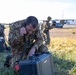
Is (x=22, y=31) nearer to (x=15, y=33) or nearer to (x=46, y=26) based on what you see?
(x=15, y=33)

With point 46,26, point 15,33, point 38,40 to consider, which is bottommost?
point 46,26

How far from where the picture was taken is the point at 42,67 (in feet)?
20.6

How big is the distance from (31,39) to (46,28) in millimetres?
11596

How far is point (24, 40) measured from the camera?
781cm

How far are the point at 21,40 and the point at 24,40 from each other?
4.8 inches

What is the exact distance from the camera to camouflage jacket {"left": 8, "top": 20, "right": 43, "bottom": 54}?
7495mm

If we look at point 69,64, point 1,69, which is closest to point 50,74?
point 1,69

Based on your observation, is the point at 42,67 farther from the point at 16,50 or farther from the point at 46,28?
the point at 46,28

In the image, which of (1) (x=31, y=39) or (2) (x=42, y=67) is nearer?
(2) (x=42, y=67)

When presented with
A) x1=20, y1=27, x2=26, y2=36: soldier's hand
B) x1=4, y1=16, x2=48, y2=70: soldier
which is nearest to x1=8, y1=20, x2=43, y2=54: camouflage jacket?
x1=4, y1=16, x2=48, y2=70: soldier

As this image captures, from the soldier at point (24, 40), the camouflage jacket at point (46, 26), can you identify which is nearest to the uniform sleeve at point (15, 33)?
the soldier at point (24, 40)

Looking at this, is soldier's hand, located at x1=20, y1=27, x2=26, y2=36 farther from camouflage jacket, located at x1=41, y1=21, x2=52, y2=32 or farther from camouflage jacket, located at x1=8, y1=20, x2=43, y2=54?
camouflage jacket, located at x1=41, y1=21, x2=52, y2=32

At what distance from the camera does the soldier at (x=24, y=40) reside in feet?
23.5

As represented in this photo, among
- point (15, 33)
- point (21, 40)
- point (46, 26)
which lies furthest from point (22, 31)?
point (46, 26)
